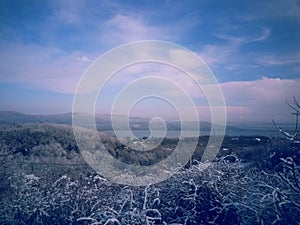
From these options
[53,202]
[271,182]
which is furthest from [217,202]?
[53,202]

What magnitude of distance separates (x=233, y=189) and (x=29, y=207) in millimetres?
3930

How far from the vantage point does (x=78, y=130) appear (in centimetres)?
1614

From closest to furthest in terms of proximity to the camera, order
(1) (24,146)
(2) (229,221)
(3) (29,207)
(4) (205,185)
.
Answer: (2) (229,221)
(4) (205,185)
(3) (29,207)
(1) (24,146)

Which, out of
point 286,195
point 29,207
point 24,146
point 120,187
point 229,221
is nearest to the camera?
point 286,195

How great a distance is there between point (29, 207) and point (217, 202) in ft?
11.9

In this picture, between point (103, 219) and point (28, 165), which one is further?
point (28, 165)

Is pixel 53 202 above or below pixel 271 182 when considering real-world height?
below

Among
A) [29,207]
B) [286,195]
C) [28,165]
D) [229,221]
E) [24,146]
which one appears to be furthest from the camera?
[24,146]

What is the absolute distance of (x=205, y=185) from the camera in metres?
5.68

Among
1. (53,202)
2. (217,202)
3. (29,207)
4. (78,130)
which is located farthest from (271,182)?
(78,130)

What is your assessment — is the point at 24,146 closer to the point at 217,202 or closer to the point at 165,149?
the point at 165,149

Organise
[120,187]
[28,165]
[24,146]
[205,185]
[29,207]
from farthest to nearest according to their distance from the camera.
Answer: [24,146], [28,165], [120,187], [29,207], [205,185]

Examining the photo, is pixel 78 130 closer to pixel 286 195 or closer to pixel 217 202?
pixel 217 202

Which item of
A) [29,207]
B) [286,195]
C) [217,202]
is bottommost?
[29,207]
